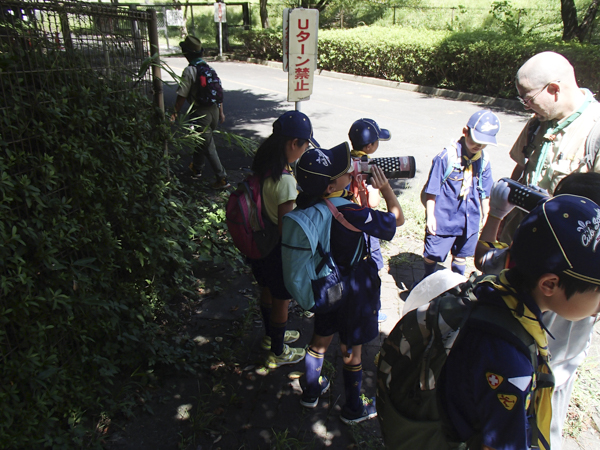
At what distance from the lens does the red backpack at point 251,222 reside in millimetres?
2775

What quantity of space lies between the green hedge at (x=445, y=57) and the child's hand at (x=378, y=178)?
433 inches

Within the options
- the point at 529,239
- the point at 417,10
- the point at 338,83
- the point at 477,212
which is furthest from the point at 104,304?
the point at 417,10

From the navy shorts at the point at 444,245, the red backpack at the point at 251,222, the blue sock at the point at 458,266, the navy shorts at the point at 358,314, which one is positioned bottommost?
the blue sock at the point at 458,266

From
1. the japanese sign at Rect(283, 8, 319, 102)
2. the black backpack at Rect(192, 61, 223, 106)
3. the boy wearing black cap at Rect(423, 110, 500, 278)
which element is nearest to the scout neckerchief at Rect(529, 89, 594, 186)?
the boy wearing black cap at Rect(423, 110, 500, 278)

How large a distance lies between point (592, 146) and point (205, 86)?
4.64 meters

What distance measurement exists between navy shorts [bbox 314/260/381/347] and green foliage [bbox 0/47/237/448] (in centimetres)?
121

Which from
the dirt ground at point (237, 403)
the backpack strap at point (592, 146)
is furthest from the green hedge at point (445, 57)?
the dirt ground at point (237, 403)

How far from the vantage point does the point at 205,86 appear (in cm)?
585

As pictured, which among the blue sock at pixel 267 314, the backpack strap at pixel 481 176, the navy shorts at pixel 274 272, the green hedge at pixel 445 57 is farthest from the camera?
the green hedge at pixel 445 57

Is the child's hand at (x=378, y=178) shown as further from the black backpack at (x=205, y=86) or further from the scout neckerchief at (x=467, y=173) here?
the black backpack at (x=205, y=86)

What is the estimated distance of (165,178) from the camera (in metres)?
3.34

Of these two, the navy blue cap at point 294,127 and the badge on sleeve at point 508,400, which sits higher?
the navy blue cap at point 294,127

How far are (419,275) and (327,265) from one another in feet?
8.06

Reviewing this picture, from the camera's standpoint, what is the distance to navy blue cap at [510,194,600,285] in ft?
4.15
